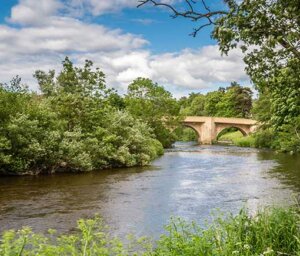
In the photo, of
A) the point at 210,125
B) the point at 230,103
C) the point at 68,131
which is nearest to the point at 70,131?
the point at 68,131

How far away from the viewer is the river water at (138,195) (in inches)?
551

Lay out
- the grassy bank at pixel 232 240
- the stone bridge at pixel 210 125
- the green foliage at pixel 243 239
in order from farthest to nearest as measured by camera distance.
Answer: the stone bridge at pixel 210 125 → the green foliage at pixel 243 239 → the grassy bank at pixel 232 240

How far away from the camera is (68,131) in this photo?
29.2m

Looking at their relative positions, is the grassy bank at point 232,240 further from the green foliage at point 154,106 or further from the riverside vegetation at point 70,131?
the green foliage at point 154,106

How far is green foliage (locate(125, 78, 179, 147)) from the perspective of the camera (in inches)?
2166

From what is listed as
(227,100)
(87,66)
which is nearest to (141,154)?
(87,66)

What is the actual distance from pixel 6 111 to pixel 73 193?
8.60 meters

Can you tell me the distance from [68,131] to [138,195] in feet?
38.9

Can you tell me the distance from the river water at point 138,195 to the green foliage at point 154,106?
26.5 metres

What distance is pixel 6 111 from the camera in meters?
25.2

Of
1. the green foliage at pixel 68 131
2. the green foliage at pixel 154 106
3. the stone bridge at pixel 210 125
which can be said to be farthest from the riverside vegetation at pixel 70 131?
the stone bridge at pixel 210 125

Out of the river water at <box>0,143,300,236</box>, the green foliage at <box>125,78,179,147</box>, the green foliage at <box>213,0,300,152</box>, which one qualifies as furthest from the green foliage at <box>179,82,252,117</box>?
the green foliage at <box>213,0,300,152</box>

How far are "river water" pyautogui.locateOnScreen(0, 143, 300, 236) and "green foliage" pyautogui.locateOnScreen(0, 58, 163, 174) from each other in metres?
1.57

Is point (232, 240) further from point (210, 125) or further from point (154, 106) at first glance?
point (210, 125)
